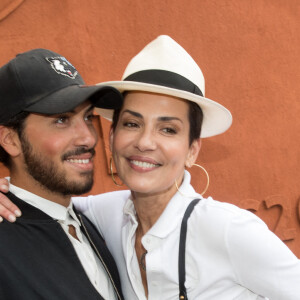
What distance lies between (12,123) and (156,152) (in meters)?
0.70

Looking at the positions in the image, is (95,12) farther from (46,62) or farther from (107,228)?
(107,228)

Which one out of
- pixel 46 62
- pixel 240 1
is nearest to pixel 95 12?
pixel 240 1

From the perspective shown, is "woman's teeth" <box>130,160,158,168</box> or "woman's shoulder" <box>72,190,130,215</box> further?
"woman's shoulder" <box>72,190,130,215</box>

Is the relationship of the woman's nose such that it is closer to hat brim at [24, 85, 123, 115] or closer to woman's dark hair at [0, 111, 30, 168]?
hat brim at [24, 85, 123, 115]

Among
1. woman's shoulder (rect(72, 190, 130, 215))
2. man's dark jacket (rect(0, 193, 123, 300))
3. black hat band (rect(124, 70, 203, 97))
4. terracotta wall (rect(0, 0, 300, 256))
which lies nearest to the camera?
man's dark jacket (rect(0, 193, 123, 300))

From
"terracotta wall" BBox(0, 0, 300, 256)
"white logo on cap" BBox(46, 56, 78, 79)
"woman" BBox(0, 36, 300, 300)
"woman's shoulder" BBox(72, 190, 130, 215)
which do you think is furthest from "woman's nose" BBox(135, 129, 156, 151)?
"terracotta wall" BBox(0, 0, 300, 256)

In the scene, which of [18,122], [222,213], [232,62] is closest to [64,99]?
[18,122]

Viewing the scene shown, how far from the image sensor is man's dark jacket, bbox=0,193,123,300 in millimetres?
1426

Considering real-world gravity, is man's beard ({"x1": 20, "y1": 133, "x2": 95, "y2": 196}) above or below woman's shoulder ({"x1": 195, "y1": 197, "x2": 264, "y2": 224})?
above

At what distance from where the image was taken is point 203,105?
1.90 metres

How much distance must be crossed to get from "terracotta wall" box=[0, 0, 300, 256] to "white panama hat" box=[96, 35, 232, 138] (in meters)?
1.63

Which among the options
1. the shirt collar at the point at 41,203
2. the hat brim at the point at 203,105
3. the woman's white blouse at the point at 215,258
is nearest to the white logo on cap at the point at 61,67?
the hat brim at the point at 203,105

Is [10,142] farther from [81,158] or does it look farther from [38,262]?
[38,262]

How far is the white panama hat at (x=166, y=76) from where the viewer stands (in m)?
1.73
